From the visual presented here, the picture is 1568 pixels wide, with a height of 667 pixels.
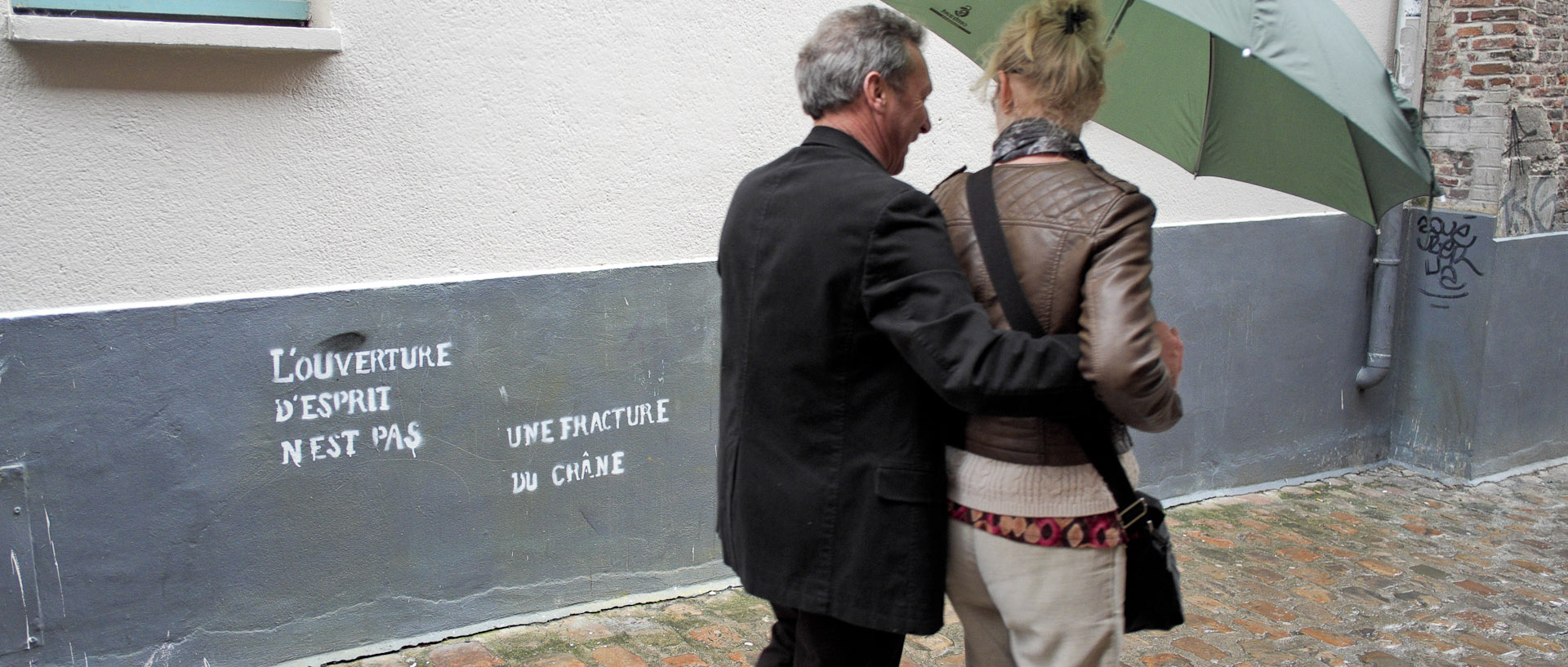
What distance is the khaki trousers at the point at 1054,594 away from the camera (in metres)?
2.04

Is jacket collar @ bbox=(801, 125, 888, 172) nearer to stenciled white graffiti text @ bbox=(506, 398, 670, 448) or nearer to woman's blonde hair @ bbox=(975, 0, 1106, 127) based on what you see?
woman's blonde hair @ bbox=(975, 0, 1106, 127)

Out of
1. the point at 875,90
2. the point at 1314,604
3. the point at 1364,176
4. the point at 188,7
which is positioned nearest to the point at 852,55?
the point at 875,90

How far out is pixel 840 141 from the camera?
7.13 ft

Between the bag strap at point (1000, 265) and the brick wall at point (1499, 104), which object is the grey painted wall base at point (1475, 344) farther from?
the bag strap at point (1000, 265)

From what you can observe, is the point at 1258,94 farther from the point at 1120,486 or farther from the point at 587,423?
the point at 587,423

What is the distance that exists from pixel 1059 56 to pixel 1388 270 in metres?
5.01

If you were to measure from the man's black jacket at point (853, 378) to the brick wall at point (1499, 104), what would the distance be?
233 inches

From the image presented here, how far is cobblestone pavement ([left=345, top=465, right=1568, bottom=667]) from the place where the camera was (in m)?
3.90

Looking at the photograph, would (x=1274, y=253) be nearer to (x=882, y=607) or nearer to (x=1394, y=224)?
(x=1394, y=224)

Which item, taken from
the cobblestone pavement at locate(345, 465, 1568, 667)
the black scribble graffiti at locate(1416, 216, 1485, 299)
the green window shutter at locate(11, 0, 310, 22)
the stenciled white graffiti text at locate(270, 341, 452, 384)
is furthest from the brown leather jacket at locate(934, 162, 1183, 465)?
the black scribble graffiti at locate(1416, 216, 1485, 299)

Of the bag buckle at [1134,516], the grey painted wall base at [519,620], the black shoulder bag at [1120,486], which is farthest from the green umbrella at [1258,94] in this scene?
the grey painted wall base at [519,620]

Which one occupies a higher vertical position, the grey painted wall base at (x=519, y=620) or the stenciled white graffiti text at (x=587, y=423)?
the stenciled white graffiti text at (x=587, y=423)

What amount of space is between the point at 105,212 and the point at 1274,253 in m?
4.98

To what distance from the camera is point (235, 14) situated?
3.41 meters
